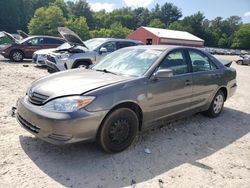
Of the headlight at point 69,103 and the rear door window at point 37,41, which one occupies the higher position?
the rear door window at point 37,41

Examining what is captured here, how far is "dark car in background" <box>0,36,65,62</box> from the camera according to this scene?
565 inches

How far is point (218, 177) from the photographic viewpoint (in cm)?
368

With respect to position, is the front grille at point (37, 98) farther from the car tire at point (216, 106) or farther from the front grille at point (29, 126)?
the car tire at point (216, 106)

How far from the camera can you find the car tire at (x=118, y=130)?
3781 mm

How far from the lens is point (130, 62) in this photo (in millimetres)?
4750

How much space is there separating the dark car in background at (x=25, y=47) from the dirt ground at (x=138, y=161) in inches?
393

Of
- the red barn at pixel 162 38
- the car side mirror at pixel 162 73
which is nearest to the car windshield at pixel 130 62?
the car side mirror at pixel 162 73

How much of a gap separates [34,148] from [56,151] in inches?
13.7

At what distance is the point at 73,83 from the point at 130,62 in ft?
4.05

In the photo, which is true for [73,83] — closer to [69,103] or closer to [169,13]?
[69,103]

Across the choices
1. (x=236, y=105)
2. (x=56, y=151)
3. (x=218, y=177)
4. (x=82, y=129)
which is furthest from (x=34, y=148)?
(x=236, y=105)

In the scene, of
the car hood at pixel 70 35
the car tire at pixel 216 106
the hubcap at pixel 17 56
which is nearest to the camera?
the car tire at pixel 216 106

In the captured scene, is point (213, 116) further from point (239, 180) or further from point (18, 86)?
point (18, 86)

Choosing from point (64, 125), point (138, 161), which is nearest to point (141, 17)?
point (138, 161)
